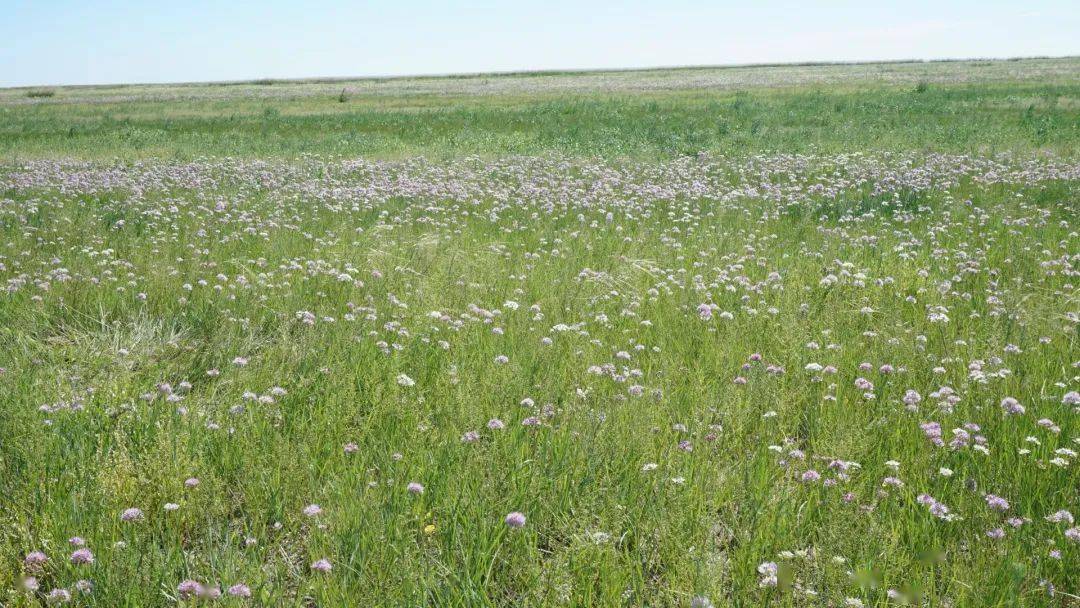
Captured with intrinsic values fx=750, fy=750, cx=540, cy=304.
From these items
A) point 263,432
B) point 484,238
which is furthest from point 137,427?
point 484,238

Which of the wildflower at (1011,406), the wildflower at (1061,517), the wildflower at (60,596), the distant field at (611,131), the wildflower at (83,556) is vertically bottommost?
the wildflower at (1061,517)

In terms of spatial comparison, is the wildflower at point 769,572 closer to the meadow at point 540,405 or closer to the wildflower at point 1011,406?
the meadow at point 540,405

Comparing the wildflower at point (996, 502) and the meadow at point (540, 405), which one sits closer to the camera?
the meadow at point (540, 405)

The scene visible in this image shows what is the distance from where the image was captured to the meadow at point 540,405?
2752 millimetres

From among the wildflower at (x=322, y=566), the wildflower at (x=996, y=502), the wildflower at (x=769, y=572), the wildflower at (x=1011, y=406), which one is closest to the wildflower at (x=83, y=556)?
the wildflower at (x=322, y=566)

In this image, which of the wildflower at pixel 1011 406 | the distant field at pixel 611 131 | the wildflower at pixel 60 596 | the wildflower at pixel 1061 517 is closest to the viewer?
the wildflower at pixel 60 596

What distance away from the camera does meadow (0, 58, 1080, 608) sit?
2.75 metres

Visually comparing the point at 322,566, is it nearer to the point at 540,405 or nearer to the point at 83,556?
the point at 83,556

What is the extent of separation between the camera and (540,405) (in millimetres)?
4109

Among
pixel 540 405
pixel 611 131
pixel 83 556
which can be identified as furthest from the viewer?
pixel 611 131

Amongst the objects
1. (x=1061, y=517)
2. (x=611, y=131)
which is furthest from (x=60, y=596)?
(x=611, y=131)

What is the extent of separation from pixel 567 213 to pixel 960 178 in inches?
272

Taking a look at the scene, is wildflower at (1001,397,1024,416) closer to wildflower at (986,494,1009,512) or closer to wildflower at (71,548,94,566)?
wildflower at (986,494,1009,512)

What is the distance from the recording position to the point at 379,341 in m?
5.00
